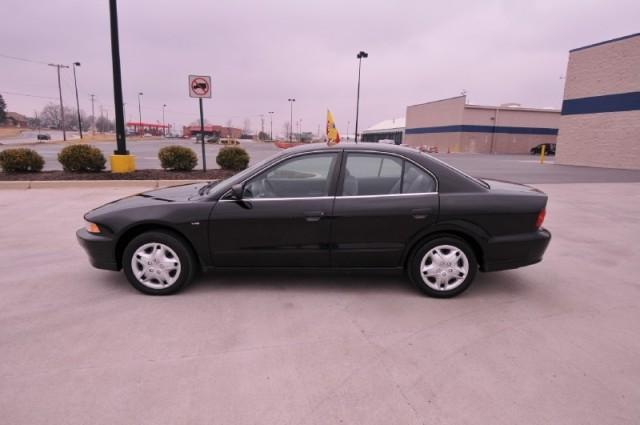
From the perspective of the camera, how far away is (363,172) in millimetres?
3834

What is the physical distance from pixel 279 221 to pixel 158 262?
1250 millimetres

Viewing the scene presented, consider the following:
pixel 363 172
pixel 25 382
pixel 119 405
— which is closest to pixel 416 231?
pixel 363 172

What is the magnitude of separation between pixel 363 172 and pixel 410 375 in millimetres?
1967

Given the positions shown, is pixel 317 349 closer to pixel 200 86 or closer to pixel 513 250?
pixel 513 250

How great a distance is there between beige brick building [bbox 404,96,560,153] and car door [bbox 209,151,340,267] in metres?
46.3

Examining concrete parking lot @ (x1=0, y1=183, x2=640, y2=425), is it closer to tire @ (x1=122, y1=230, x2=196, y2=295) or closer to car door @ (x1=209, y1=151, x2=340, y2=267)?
tire @ (x1=122, y1=230, x2=196, y2=295)

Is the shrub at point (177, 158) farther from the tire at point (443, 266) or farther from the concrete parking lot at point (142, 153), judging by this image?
the tire at point (443, 266)

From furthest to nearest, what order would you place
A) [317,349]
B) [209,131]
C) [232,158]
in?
[209,131]
[232,158]
[317,349]

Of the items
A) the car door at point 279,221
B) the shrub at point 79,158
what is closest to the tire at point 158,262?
the car door at point 279,221

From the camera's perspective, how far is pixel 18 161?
35.2 feet

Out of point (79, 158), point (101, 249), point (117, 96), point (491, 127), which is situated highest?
point (491, 127)

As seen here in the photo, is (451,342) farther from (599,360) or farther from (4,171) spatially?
(4,171)

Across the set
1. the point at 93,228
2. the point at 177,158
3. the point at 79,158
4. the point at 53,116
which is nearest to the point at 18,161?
the point at 79,158

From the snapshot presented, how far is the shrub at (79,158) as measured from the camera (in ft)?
35.6
